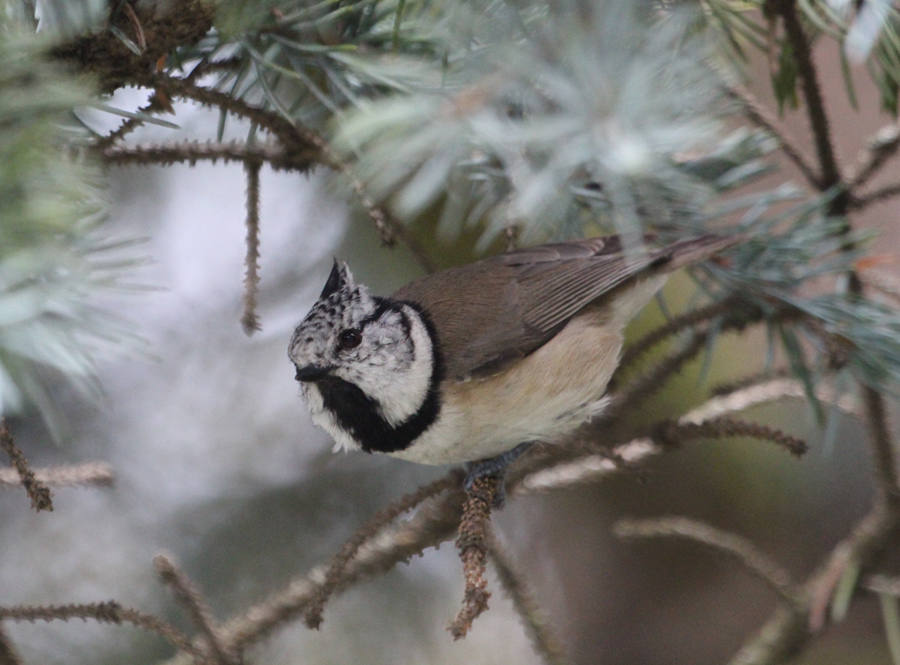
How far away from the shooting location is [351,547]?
1.56 meters

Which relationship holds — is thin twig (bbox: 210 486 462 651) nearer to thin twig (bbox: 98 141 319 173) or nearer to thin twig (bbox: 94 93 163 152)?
thin twig (bbox: 98 141 319 173)

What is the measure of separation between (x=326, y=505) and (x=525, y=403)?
3.41 ft

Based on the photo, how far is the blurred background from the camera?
2.45m

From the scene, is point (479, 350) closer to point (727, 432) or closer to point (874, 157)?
point (727, 432)

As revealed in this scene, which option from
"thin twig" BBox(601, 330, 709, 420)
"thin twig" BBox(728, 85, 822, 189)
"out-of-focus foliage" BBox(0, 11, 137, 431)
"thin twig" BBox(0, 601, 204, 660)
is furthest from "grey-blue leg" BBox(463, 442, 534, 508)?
"out-of-focus foliage" BBox(0, 11, 137, 431)

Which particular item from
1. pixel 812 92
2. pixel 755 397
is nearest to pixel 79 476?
pixel 755 397

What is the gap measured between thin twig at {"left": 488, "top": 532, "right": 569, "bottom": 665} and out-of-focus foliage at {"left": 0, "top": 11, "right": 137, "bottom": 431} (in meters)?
1.16

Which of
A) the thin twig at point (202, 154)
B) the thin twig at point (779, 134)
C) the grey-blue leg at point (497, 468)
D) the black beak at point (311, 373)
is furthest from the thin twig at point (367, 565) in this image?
the thin twig at point (779, 134)

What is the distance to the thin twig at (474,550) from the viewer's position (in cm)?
119

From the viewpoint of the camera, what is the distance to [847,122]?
3695 millimetres

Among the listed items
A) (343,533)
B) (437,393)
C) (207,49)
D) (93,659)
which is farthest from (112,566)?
(207,49)

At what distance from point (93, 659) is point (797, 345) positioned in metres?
2.01

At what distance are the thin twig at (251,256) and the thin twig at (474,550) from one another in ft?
1.80

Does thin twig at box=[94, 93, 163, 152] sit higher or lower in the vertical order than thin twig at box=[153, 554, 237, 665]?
higher
